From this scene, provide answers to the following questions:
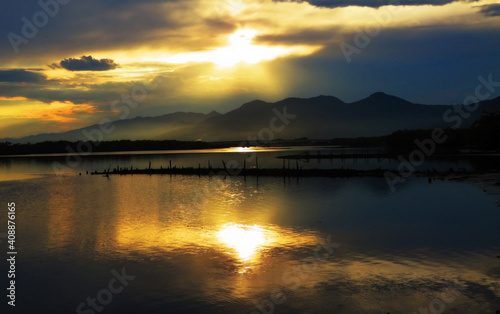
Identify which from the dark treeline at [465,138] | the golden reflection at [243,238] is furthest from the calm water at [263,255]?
the dark treeline at [465,138]

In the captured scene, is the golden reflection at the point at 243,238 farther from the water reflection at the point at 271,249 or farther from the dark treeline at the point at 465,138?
the dark treeline at the point at 465,138

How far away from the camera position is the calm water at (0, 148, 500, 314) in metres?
13.7

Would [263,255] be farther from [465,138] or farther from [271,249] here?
[465,138]

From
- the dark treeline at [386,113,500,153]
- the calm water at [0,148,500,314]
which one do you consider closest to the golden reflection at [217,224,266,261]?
the calm water at [0,148,500,314]

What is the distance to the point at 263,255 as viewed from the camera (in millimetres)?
18703

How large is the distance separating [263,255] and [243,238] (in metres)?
3.60

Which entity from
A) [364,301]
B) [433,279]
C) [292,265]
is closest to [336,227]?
[292,265]

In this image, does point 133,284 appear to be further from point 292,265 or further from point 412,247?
point 412,247

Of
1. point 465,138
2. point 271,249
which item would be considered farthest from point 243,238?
point 465,138

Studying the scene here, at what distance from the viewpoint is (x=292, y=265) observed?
1714 centimetres

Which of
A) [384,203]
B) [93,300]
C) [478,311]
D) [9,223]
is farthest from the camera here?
[384,203]

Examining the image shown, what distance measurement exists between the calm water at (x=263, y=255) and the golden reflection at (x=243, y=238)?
5 cm

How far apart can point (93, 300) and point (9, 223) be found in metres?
17.7

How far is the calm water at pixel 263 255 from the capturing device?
1370 cm
